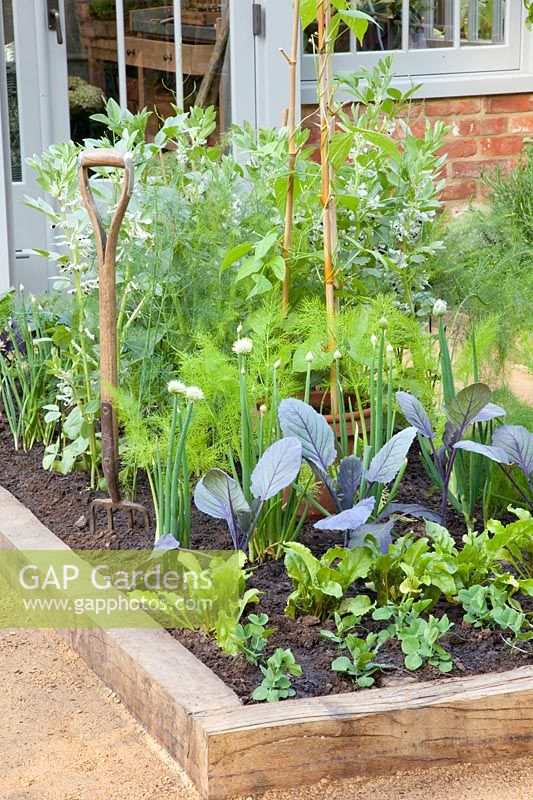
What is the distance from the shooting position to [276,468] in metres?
2.15

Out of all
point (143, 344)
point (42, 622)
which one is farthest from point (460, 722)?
point (143, 344)

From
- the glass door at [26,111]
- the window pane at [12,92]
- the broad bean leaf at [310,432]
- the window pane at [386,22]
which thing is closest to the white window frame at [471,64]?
the window pane at [386,22]

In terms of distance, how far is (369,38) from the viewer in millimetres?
5488

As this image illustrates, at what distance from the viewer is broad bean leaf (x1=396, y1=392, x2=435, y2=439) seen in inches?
94.1

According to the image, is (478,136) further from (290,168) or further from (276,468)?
(276,468)

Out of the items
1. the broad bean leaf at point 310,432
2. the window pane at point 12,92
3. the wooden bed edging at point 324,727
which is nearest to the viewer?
the wooden bed edging at point 324,727

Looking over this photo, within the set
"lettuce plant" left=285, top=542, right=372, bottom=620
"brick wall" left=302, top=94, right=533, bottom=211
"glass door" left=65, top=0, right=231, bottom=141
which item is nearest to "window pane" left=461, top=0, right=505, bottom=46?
"brick wall" left=302, top=94, right=533, bottom=211

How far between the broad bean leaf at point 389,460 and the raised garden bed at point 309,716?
1.13 ft

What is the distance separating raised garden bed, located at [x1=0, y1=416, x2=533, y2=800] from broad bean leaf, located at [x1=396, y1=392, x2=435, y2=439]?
0.51 m

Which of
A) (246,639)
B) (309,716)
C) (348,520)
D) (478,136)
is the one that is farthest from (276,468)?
(478,136)

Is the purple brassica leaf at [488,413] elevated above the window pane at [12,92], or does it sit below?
below

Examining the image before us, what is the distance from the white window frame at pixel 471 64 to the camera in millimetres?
5531
